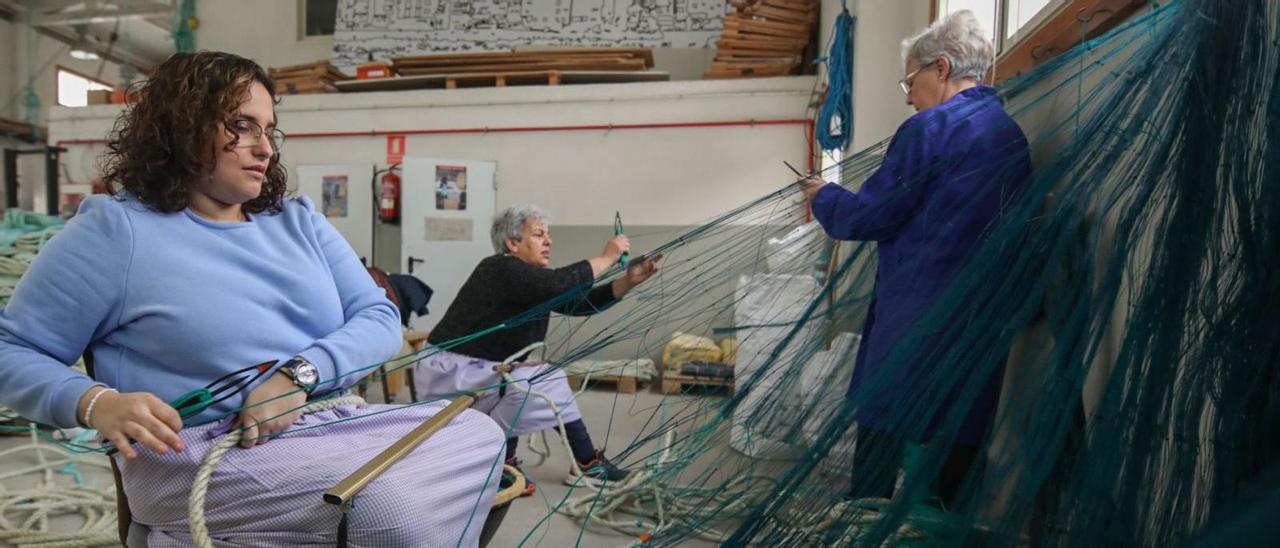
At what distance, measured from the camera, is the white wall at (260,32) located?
22.9 feet

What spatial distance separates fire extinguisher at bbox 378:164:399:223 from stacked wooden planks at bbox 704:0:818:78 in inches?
103

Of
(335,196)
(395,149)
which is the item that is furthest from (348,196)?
(395,149)

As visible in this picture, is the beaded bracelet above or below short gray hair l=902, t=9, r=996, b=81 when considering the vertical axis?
below

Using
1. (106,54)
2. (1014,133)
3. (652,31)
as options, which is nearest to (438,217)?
(652,31)

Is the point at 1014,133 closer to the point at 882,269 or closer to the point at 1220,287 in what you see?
the point at 882,269

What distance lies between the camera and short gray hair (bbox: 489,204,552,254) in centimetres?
276

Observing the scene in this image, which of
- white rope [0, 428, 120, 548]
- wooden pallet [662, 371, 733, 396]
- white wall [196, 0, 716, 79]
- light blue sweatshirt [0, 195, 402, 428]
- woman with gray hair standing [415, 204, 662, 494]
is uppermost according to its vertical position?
white wall [196, 0, 716, 79]

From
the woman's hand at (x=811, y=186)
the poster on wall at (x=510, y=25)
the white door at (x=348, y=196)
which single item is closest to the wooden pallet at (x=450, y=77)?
the poster on wall at (x=510, y=25)

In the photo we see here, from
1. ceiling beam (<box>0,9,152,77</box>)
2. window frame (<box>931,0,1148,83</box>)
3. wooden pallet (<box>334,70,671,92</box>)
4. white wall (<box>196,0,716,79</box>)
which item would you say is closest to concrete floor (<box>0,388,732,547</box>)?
window frame (<box>931,0,1148,83</box>)

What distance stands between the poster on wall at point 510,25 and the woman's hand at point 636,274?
5242mm

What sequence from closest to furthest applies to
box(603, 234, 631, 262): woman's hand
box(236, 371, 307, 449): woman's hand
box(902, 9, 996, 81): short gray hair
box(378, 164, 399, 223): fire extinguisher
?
box(236, 371, 307, 449): woman's hand < box(902, 9, 996, 81): short gray hair < box(603, 234, 631, 262): woman's hand < box(378, 164, 399, 223): fire extinguisher

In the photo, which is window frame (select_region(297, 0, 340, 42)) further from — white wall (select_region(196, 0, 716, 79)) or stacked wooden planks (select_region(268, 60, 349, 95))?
stacked wooden planks (select_region(268, 60, 349, 95))

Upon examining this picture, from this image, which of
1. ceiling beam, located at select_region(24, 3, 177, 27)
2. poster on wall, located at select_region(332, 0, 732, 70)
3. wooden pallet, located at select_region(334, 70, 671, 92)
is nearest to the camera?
wooden pallet, located at select_region(334, 70, 671, 92)

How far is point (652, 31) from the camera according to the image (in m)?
6.19
